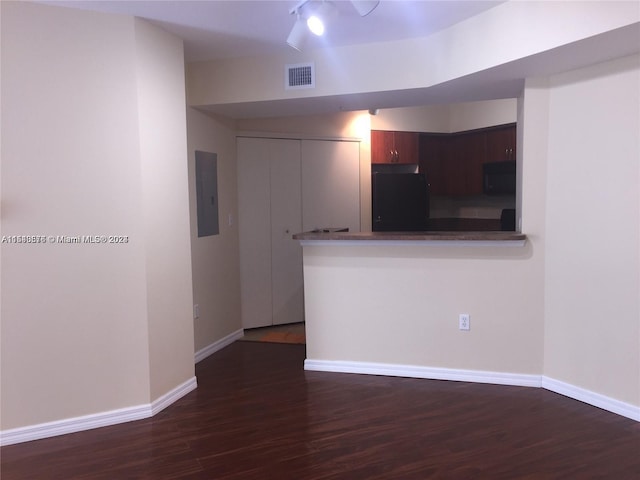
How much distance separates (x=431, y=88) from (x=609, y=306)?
1792 millimetres

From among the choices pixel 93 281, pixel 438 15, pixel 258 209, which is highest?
pixel 438 15

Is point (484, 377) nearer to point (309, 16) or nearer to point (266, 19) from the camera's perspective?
point (309, 16)

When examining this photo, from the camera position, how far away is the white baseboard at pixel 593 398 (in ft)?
8.79

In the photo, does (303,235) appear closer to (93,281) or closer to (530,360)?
(93,281)

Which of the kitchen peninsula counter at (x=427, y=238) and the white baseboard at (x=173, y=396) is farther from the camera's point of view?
the kitchen peninsula counter at (x=427, y=238)

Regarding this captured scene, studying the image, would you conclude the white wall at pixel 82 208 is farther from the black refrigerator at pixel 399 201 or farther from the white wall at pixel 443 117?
the white wall at pixel 443 117

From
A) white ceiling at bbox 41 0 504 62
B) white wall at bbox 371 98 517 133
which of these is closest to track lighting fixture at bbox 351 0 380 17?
white ceiling at bbox 41 0 504 62

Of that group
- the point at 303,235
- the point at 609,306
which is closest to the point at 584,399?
the point at 609,306

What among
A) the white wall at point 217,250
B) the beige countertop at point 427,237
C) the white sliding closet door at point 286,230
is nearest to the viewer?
the beige countertop at point 427,237

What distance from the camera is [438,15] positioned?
2.78m

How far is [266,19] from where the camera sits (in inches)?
110

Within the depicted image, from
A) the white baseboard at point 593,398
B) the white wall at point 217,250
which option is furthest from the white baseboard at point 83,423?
the white baseboard at point 593,398

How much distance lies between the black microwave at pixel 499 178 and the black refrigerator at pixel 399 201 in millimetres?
708

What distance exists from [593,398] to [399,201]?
2.88 m
